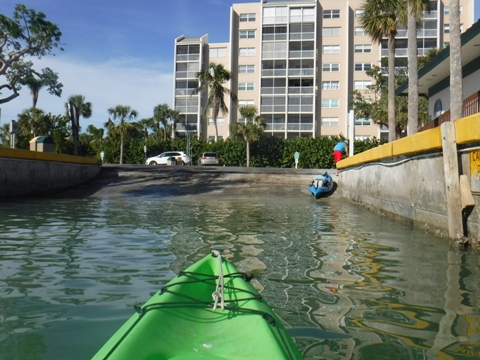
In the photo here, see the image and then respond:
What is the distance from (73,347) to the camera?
143 inches

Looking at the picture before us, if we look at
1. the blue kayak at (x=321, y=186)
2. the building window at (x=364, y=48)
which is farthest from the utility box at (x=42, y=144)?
the building window at (x=364, y=48)

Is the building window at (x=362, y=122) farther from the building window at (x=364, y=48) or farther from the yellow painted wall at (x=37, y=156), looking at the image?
the yellow painted wall at (x=37, y=156)

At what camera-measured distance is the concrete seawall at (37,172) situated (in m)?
17.6

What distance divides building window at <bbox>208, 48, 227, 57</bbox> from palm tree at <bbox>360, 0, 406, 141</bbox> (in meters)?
42.3

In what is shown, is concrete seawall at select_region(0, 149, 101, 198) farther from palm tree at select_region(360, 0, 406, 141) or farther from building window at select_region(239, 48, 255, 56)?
building window at select_region(239, 48, 255, 56)

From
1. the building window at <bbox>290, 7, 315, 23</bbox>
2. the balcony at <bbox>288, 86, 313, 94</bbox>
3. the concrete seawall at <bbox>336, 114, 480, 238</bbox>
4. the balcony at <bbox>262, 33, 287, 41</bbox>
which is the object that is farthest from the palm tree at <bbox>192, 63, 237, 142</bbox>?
the concrete seawall at <bbox>336, 114, 480, 238</bbox>

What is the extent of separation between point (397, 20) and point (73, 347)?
24256mm

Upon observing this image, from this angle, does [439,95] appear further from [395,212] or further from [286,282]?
[286,282]

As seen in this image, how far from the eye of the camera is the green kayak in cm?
276

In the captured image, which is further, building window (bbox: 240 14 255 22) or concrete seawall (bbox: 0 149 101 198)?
building window (bbox: 240 14 255 22)

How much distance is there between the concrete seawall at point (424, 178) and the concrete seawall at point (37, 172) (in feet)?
40.3

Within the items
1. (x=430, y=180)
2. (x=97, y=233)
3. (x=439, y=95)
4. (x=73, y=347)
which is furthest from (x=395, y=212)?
(x=439, y=95)

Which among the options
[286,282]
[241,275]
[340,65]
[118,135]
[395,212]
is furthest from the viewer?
[340,65]

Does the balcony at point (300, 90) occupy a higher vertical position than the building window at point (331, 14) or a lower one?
lower
